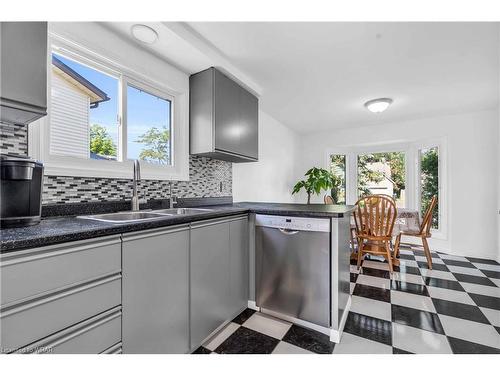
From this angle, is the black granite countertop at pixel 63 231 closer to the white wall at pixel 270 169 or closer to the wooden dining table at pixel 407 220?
the white wall at pixel 270 169

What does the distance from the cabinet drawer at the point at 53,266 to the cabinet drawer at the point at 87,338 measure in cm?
18

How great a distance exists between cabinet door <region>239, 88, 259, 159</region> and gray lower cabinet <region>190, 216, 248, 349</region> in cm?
99

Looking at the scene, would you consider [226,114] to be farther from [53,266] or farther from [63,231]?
[53,266]

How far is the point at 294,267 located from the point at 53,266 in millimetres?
1384

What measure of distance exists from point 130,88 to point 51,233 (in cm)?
146

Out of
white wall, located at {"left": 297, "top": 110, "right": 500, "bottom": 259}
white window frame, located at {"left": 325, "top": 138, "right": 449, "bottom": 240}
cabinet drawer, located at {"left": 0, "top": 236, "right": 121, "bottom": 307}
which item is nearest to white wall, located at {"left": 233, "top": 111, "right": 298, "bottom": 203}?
white window frame, located at {"left": 325, "top": 138, "right": 449, "bottom": 240}

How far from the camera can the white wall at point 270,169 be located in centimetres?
322

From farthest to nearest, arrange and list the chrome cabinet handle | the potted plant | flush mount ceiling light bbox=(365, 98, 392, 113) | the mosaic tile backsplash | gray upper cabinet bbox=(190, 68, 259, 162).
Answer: the potted plant < flush mount ceiling light bbox=(365, 98, 392, 113) < gray upper cabinet bbox=(190, 68, 259, 162) < the chrome cabinet handle < the mosaic tile backsplash

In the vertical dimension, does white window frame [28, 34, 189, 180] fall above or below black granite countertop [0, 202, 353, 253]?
above

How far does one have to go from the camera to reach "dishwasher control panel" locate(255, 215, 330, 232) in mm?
1588

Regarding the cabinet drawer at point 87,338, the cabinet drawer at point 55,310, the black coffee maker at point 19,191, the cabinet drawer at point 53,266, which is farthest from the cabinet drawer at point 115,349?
the black coffee maker at point 19,191

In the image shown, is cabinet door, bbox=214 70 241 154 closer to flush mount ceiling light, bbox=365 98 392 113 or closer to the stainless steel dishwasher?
the stainless steel dishwasher

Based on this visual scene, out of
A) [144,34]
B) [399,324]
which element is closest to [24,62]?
[144,34]

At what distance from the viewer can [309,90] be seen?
115 inches
